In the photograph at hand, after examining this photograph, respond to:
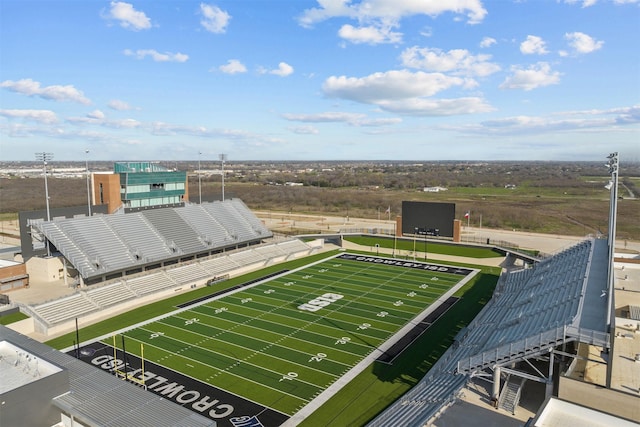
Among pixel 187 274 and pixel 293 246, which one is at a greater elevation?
pixel 293 246

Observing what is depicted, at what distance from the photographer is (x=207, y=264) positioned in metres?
36.6

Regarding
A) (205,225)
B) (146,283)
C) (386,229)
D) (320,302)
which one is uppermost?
(205,225)

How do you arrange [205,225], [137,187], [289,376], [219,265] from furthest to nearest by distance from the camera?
1. [205,225]
2. [137,187]
3. [219,265]
4. [289,376]

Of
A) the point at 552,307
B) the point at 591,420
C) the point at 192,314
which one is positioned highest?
the point at 552,307

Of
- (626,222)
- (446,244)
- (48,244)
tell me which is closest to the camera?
(48,244)

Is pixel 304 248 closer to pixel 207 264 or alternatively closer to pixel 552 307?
pixel 207 264

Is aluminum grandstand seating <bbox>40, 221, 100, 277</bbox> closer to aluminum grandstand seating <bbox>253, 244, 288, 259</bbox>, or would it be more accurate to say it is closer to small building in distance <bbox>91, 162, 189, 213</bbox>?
small building in distance <bbox>91, 162, 189, 213</bbox>

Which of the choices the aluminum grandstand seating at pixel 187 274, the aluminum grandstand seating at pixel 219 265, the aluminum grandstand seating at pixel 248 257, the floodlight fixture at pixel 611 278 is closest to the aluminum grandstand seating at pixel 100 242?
the aluminum grandstand seating at pixel 187 274

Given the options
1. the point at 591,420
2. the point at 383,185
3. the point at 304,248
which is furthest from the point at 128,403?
the point at 383,185

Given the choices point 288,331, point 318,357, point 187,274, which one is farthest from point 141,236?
point 318,357

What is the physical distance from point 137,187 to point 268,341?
23.2 meters

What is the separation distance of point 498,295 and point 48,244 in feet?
102

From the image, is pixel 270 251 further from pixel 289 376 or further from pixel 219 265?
pixel 289 376

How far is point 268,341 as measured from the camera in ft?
75.3
